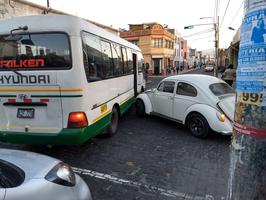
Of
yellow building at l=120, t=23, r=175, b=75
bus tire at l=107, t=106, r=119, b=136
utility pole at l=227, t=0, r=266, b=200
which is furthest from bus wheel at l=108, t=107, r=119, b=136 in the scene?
yellow building at l=120, t=23, r=175, b=75

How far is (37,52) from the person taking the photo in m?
4.63

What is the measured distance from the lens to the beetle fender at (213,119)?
581cm

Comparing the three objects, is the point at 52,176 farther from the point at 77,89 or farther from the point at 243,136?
the point at 77,89

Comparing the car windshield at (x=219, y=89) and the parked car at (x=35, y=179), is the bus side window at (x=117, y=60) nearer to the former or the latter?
the car windshield at (x=219, y=89)

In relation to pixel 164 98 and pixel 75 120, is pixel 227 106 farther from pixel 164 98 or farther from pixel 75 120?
pixel 75 120

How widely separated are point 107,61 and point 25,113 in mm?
2445

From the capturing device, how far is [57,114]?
4566 millimetres

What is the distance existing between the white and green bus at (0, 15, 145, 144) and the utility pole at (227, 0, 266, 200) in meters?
3.28

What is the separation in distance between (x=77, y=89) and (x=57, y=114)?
61cm

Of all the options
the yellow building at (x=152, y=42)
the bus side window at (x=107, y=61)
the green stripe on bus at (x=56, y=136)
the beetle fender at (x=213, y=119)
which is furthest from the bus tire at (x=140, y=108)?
the yellow building at (x=152, y=42)

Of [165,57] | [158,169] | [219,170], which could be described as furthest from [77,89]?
[165,57]

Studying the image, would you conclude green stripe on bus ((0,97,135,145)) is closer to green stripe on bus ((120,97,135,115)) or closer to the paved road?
the paved road

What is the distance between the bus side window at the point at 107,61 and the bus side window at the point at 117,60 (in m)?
0.36

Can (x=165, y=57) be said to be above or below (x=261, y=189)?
above
